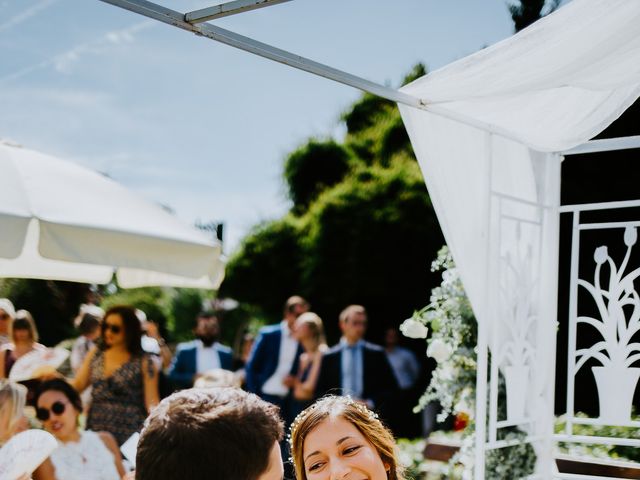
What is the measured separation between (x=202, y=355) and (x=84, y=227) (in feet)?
12.0

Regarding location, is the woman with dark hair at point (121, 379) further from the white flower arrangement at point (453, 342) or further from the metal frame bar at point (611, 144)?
the metal frame bar at point (611, 144)

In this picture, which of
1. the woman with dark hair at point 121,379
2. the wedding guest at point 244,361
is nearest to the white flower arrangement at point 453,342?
the woman with dark hair at point 121,379

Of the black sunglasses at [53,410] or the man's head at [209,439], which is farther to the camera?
the black sunglasses at [53,410]

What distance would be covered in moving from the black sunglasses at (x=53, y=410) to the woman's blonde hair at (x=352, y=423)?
2.11m

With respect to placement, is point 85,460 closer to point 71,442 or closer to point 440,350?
point 71,442

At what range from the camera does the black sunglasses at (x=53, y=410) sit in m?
3.84

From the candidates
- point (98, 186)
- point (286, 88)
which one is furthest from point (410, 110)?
point (286, 88)

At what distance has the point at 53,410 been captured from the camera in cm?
385

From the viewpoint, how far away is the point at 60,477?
12.0 ft

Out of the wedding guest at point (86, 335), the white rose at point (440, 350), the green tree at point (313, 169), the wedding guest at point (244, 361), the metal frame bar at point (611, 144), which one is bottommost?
the wedding guest at point (244, 361)

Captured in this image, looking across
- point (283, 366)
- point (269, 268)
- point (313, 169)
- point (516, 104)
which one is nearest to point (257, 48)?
point (516, 104)

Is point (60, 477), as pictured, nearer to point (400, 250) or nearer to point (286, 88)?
point (400, 250)

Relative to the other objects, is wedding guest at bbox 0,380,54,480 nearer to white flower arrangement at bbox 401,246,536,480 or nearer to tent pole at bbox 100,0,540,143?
white flower arrangement at bbox 401,246,536,480

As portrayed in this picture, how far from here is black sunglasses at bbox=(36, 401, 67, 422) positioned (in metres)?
3.84
